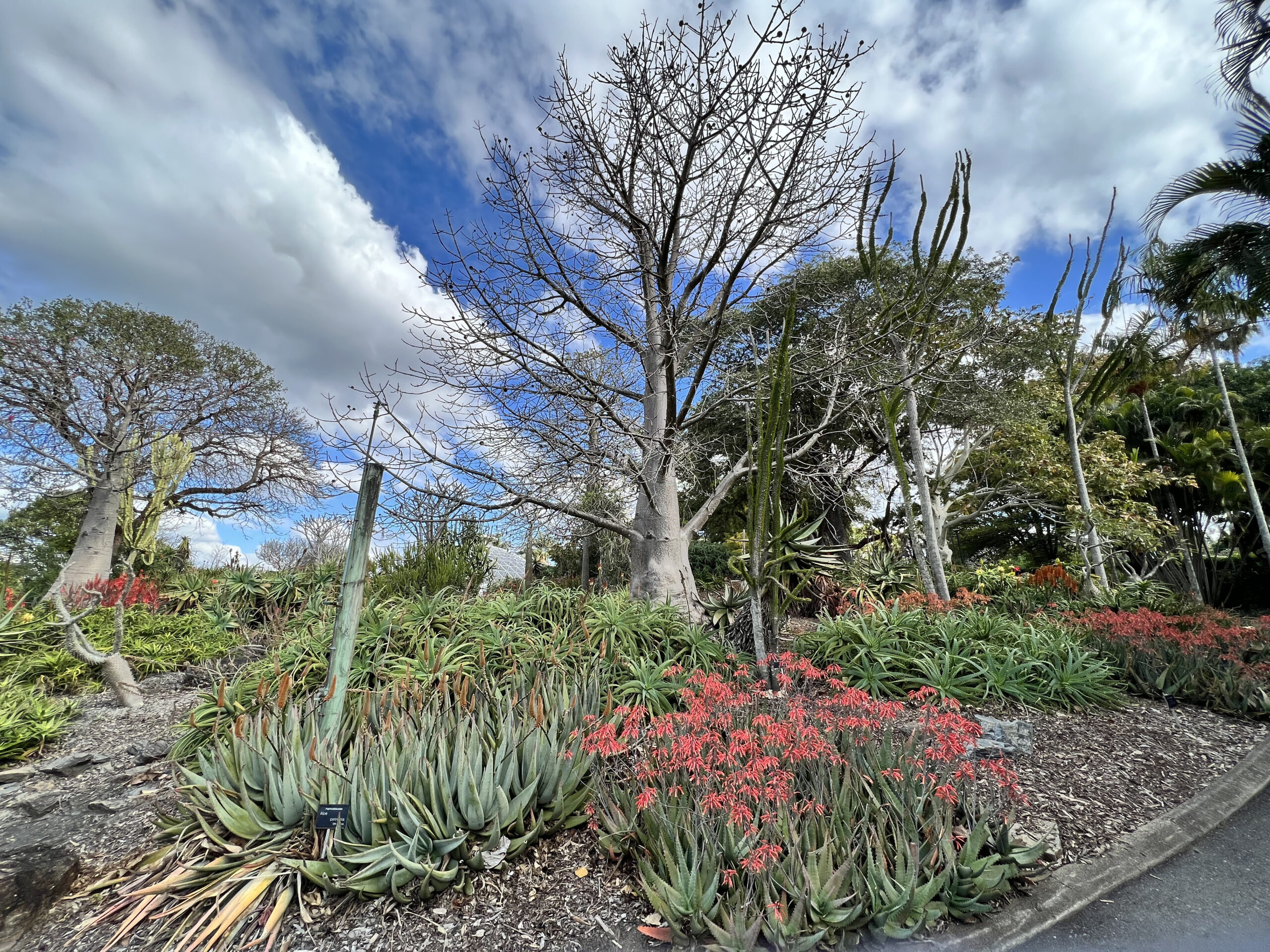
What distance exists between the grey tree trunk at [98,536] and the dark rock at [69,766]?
9531mm

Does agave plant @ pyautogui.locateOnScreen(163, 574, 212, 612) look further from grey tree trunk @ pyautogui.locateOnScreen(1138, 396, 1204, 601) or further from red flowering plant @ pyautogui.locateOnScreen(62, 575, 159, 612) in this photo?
grey tree trunk @ pyautogui.locateOnScreen(1138, 396, 1204, 601)

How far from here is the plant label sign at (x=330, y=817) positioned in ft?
7.42

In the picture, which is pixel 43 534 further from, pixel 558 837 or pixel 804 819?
pixel 804 819

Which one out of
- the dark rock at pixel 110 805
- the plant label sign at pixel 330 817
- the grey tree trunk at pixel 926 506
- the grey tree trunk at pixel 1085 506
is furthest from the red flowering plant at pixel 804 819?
the grey tree trunk at pixel 1085 506

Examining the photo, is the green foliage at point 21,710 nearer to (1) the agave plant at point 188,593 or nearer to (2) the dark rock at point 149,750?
(2) the dark rock at point 149,750

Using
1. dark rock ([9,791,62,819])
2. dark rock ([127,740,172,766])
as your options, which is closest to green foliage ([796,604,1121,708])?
dark rock ([127,740,172,766])

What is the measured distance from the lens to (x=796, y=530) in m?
5.00

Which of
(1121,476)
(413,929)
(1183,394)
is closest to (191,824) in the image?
(413,929)

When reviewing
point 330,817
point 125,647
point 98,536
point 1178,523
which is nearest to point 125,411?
point 98,536

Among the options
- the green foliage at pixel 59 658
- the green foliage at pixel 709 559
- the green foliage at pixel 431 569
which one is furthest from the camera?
the green foliage at pixel 709 559

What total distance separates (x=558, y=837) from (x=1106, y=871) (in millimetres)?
2618

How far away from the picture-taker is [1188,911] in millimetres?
2273

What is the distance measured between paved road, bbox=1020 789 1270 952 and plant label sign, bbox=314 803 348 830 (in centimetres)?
285

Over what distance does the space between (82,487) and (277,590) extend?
8.26m
